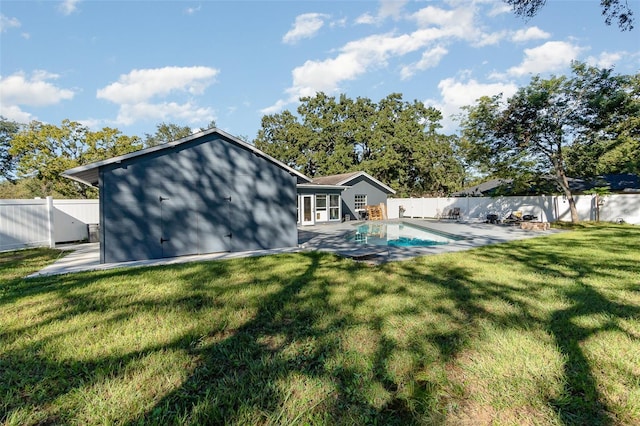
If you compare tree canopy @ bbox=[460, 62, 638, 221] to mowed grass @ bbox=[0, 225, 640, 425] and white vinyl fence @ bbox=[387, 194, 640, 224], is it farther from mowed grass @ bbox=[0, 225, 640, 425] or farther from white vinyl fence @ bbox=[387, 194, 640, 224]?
mowed grass @ bbox=[0, 225, 640, 425]

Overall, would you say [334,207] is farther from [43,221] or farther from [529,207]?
[43,221]

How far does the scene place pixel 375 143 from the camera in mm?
31703

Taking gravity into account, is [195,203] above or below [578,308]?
above

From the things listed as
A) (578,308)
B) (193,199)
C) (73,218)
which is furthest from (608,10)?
(73,218)

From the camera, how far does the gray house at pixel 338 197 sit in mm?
20297

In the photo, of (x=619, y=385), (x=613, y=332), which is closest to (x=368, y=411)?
(x=619, y=385)

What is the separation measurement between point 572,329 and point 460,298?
4.58 feet

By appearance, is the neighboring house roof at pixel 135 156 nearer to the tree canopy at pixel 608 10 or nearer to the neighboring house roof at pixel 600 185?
the tree canopy at pixel 608 10

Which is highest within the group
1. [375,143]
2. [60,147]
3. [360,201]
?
[375,143]

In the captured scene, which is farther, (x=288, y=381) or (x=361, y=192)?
(x=361, y=192)

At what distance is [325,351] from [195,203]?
7741 mm

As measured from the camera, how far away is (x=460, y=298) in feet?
15.2

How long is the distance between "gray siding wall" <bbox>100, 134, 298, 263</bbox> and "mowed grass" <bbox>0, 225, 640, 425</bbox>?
2984 mm

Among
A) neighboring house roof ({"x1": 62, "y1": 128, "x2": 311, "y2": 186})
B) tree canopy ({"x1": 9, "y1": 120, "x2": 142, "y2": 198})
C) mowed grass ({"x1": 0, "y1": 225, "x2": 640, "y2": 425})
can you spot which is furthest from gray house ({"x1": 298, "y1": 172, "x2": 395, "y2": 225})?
tree canopy ({"x1": 9, "y1": 120, "x2": 142, "y2": 198})
